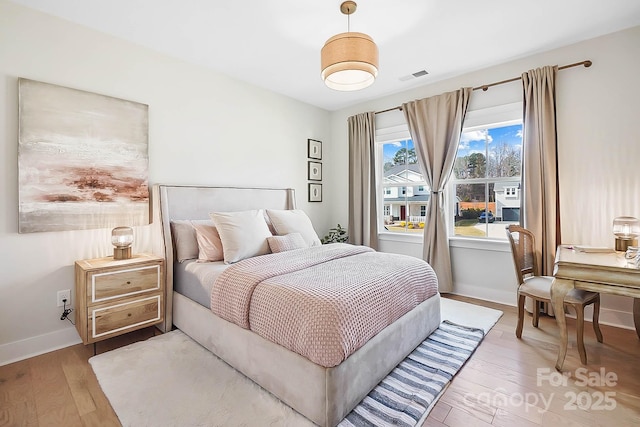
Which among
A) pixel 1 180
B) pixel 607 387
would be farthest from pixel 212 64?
pixel 607 387

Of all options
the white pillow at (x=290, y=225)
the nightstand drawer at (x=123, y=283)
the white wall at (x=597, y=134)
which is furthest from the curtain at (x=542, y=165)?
the nightstand drawer at (x=123, y=283)

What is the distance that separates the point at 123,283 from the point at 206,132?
177 centimetres

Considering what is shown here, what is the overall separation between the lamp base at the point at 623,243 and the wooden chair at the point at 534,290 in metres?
0.51

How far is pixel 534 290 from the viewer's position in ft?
7.74

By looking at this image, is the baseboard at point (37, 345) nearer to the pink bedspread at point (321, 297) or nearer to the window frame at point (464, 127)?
the pink bedspread at point (321, 297)

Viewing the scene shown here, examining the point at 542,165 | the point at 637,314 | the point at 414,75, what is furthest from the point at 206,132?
the point at 637,314

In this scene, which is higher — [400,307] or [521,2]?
[521,2]

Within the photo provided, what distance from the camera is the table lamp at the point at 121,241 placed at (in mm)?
2459

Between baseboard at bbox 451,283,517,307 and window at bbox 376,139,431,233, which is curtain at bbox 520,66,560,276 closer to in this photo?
baseboard at bbox 451,283,517,307

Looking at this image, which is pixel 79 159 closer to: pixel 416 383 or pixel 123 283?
pixel 123 283

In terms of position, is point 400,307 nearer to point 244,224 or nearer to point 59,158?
point 244,224

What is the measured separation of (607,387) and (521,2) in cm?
266

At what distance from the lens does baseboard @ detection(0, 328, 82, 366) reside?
216 cm

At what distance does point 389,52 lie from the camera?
294cm
